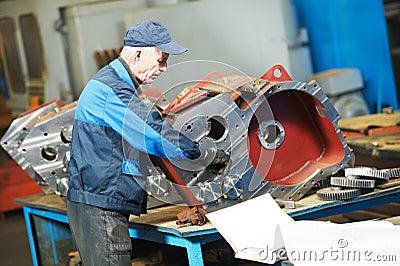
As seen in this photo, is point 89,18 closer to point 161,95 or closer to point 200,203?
point 161,95

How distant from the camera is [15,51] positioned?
5.13 metres

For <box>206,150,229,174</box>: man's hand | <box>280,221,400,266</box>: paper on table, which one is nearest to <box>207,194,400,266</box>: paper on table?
<box>280,221,400,266</box>: paper on table

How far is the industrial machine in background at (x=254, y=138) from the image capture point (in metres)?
2.28

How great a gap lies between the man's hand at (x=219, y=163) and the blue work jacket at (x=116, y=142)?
9 cm

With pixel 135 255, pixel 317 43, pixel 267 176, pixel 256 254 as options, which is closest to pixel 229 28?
pixel 317 43

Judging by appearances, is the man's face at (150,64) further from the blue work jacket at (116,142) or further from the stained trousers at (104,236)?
the stained trousers at (104,236)

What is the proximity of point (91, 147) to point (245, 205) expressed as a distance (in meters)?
0.49

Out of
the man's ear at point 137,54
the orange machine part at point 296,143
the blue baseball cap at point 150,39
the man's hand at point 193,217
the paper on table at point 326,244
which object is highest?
the blue baseball cap at point 150,39

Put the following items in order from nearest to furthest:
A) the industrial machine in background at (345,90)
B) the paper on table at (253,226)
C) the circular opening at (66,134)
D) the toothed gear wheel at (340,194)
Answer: the paper on table at (253,226) → the toothed gear wheel at (340,194) → the circular opening at (66,134) → the industrial machine in background at (345,90)

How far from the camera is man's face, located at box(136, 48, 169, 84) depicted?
2223 mm

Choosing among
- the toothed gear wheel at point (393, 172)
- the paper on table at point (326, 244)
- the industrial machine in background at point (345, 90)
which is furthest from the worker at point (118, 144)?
the industrial machine in background at point (345, 90)

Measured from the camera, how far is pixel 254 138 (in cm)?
234

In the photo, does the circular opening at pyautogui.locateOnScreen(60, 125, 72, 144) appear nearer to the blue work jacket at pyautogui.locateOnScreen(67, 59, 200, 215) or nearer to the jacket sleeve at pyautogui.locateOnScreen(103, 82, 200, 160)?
the blue work jacket at pyautogui.locateOnScreen(67, 59, 200, 215)

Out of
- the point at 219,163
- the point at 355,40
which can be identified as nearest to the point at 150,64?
the point at 219,163
